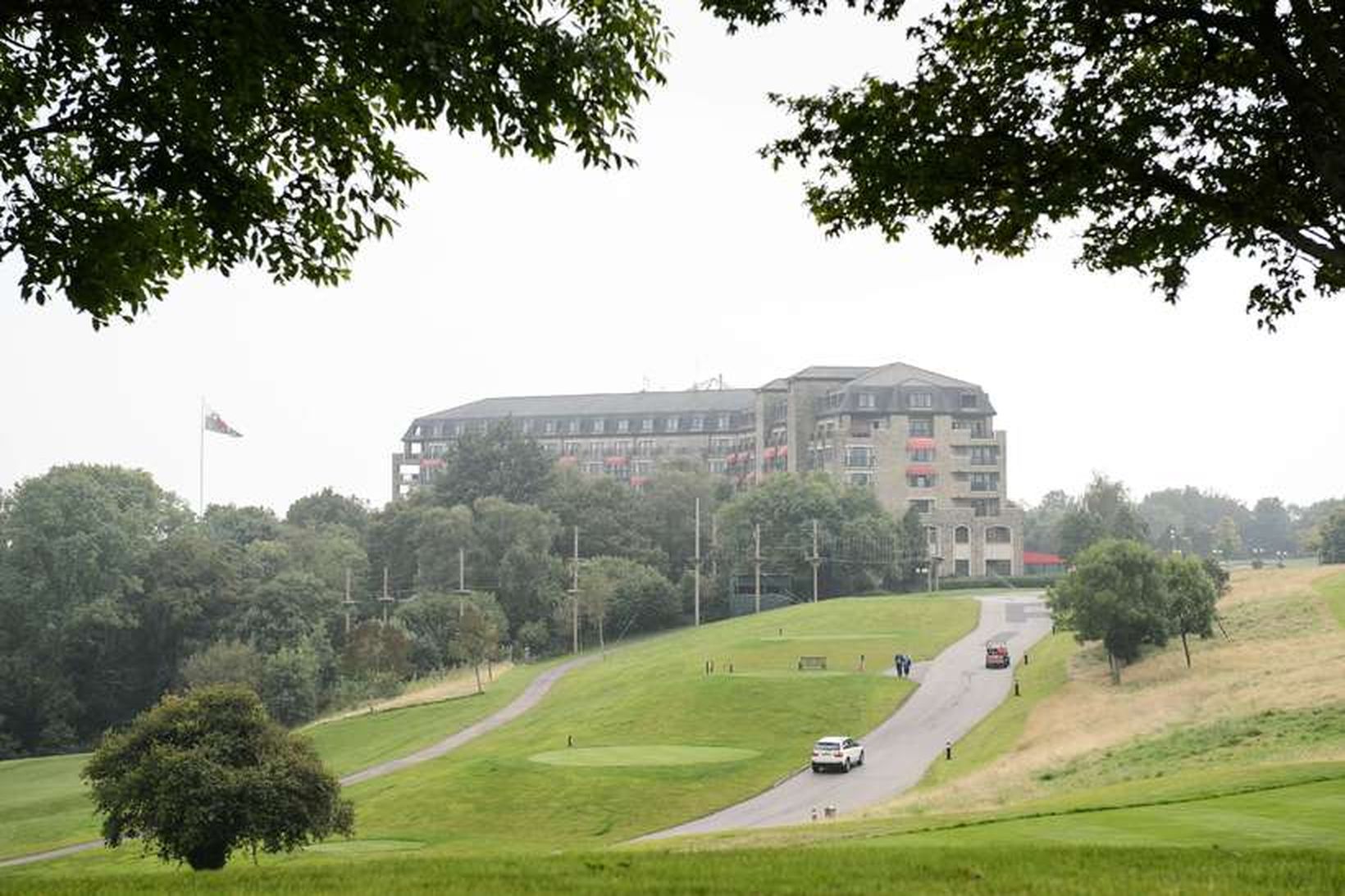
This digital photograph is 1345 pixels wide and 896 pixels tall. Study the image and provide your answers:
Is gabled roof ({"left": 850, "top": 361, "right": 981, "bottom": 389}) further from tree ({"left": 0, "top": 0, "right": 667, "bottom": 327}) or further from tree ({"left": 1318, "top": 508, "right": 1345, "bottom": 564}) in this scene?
tree ({"left": 0, "top": 0, "right": 667, "bottom": 327})

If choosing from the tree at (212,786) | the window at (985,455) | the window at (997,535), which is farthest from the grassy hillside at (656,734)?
the window at (985,455)

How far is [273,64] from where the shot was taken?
1405 cm

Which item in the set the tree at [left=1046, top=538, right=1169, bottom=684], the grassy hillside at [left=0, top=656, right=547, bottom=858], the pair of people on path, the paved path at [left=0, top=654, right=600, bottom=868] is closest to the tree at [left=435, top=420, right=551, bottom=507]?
the paved path at [left=0, top=654, right=600, bottom=868]

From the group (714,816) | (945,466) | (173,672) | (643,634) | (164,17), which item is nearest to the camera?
(164,17)

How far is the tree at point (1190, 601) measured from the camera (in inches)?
2803

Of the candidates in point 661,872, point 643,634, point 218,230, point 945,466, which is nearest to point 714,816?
point 661,872

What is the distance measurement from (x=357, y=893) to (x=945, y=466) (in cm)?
15148

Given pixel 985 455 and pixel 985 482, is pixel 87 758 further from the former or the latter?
pixel 985 455

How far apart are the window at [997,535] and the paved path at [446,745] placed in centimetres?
6223

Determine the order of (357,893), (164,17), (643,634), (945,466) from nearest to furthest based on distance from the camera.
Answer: (164,17), (357,893), (643,634), (945,466)

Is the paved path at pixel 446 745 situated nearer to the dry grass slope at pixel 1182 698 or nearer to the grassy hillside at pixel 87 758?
the grassy hillside at pixel 87 758

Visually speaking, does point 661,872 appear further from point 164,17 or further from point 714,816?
point 714,816

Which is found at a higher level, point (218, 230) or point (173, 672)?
point (218, 230)

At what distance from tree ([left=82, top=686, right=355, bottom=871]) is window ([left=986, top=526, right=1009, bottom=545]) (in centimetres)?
11899
